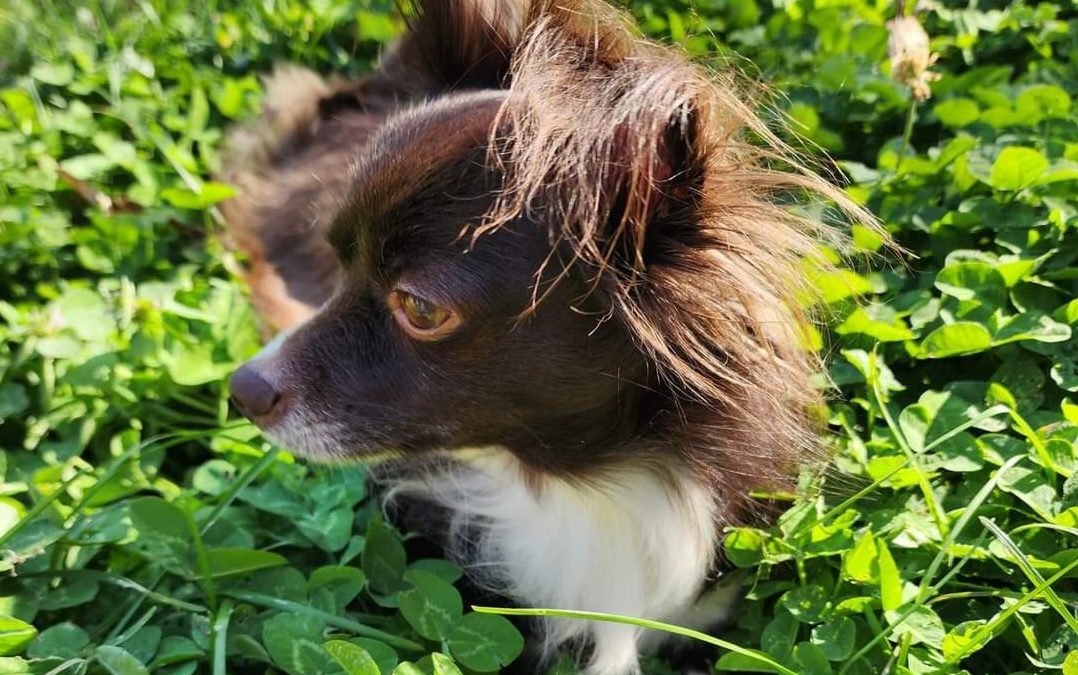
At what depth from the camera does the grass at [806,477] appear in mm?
1804

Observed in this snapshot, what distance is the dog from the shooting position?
1562mm

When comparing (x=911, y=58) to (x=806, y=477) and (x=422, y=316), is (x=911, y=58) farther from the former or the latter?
(x=422, y=316)

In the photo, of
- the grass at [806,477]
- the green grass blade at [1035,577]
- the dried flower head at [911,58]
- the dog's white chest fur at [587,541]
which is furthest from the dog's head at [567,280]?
the dried flower head at [911,58]

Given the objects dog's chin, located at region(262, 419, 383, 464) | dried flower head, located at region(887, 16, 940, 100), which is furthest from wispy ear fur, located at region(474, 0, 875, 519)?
dried flower head, located at region(887, 16, 940, 100)

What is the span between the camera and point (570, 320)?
171 cm

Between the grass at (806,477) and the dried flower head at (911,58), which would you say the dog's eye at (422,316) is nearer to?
the grass at (806,477)

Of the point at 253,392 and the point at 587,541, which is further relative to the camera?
the point at 587,541

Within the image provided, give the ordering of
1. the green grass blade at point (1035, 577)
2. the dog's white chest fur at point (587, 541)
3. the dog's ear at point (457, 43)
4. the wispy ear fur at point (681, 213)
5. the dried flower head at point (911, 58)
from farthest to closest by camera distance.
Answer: the dried flower head at point (911, 58) → the dog's ear at point (457, 43) → the dog's white chest fur at point (587, 541) → the green grass blade at point (1035, 577) → the wispy ear fur at point (681, 213)

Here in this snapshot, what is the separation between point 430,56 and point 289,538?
133 centimetres

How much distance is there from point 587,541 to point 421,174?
1013 mm

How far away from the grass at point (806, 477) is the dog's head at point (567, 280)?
0.26m

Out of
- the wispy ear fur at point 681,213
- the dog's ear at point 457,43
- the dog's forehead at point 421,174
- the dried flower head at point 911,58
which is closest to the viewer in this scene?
the wispy ear fur at point 681,213

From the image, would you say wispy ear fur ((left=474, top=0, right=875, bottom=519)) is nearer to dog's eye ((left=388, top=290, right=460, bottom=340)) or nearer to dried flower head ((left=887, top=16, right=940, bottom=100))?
dog's eye ((left=388, top=290, right=460, bottom=340))

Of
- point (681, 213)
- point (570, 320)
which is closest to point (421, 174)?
point (570, 320)
